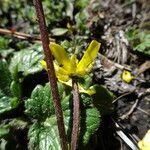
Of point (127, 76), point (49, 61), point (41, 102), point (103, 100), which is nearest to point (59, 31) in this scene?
point (127, 76)

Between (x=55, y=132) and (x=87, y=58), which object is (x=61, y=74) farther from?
(x=55, y=132)

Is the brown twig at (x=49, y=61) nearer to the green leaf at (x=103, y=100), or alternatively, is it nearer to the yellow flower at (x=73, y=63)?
the yellow flower at (x=73, y=63)

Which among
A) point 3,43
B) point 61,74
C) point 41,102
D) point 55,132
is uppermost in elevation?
point 61,74

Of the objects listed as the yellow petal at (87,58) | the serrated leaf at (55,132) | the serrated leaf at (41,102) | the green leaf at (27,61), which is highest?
the yellow petal at (87,58)

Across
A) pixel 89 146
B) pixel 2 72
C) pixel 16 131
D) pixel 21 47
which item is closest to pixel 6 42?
pixel 21 47

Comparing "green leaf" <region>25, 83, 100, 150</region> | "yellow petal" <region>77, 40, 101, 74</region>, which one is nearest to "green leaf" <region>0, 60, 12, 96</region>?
"green leaf" <region>25, 83, 100, 150</region>

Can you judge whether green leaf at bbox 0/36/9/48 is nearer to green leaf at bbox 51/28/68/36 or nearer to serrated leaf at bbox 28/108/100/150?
green leaf at bbox 51/28/68/36

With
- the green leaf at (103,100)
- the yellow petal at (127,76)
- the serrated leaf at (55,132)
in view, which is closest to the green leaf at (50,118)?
the serrated leaf at (55,132)
